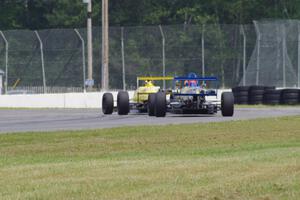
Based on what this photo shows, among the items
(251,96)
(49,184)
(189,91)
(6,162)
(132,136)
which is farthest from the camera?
(251,96)

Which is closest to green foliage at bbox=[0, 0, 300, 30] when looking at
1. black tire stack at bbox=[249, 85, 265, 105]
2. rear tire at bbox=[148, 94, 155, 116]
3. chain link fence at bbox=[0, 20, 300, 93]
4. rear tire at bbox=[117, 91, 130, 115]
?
chain link fence at bbox=[0, 20, 300, 93]

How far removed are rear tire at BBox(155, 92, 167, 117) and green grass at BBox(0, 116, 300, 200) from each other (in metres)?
5.96

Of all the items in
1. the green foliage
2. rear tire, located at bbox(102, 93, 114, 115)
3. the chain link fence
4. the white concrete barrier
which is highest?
the green foliage

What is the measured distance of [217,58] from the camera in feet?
152

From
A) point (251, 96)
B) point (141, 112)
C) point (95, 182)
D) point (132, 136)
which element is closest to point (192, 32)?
point (251, 96)

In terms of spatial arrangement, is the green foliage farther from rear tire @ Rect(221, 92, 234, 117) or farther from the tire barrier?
rear tire @ Rect(221, 92, 234, 117)

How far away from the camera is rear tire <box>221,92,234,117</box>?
100ft

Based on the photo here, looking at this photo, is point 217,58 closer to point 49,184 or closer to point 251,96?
point 251,96

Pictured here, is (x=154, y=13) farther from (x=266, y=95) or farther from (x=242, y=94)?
(x=266, y=95)

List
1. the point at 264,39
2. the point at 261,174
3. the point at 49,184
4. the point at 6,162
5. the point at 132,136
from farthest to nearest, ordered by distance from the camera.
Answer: the point at 264,39, the point at 132,136, the point at 6,162, the point at 261,174, the point at 49,184

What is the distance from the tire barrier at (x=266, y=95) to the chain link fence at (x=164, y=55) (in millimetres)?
2315

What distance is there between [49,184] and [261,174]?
2602mm

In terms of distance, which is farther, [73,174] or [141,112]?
[141,112]

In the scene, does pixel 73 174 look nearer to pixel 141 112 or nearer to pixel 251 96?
pixel 141 112
